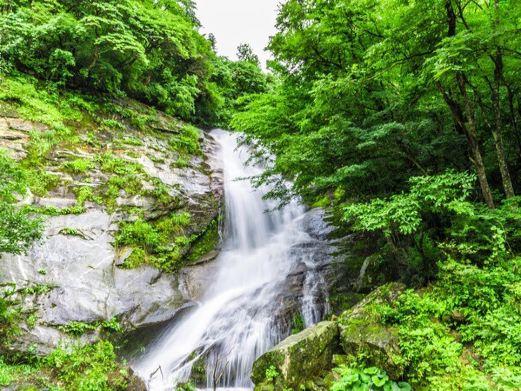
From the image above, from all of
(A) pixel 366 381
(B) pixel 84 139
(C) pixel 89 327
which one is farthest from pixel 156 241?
(A) pixel 366 381

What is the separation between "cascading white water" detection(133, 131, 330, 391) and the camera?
627 cm

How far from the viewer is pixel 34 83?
33.1 feet

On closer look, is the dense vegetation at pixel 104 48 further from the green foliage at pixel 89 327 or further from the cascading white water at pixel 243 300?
the green foliage at pixel 89 327

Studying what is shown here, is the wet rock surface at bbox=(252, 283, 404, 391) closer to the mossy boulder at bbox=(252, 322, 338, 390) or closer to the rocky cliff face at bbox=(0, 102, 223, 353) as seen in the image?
the mossy boulder at bbox=(252, 322, 338, 390)

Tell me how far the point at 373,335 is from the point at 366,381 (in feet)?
2.15

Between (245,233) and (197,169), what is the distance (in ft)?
10.4

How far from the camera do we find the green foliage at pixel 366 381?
3.95m

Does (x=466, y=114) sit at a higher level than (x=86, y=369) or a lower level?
higher

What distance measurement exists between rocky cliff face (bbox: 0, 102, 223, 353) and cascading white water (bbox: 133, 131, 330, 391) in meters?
0.72

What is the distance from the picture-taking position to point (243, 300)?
8359 mm

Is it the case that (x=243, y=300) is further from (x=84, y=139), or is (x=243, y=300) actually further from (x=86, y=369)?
(x=84, y=139)

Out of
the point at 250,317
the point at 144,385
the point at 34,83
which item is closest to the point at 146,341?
the point at 144,385

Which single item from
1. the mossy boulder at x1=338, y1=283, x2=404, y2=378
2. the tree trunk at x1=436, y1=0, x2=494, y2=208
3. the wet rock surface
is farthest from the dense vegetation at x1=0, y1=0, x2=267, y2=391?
the tree trunk at x1=436, y1=0, x2=494, y2=208

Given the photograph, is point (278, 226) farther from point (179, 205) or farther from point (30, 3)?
point (30, 3)
